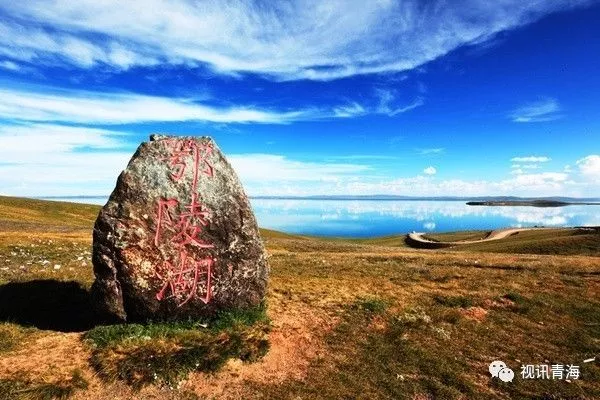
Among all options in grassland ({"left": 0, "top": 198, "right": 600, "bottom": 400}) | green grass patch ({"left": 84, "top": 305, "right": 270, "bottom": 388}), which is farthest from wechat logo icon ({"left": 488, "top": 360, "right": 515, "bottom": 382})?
green grass patch ({"left": 84, "top": 305, "right": 270, "bottom": 388})

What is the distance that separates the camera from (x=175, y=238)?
50.2 feet

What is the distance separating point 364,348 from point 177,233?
7656 mm

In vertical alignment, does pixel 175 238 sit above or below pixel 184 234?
below

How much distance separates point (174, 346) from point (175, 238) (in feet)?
11.9

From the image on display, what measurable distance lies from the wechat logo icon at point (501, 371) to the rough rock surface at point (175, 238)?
8609 mm

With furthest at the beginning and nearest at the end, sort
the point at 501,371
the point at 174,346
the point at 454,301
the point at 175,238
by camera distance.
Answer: the point at 454,301, the point at 175,238, the point at 174,346, the point at 501,371

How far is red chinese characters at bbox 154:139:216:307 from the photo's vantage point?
15.2 m

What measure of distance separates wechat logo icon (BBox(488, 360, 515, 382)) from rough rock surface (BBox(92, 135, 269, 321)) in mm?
8609

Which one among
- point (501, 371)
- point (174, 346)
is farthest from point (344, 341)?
point (174, 346)

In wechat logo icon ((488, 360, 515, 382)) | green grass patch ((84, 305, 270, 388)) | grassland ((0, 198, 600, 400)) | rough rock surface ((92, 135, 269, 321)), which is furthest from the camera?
rough rock surface ((92, 135, 269, 321))

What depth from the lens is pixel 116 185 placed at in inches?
591

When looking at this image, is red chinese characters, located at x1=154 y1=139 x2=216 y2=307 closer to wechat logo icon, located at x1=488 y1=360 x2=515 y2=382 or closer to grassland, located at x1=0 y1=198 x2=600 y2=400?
grassland, located at x1=0 y1=198 x2=600 y2=400

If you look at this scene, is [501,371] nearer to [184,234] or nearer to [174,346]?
[174,346]

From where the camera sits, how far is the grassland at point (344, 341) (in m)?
12.3
